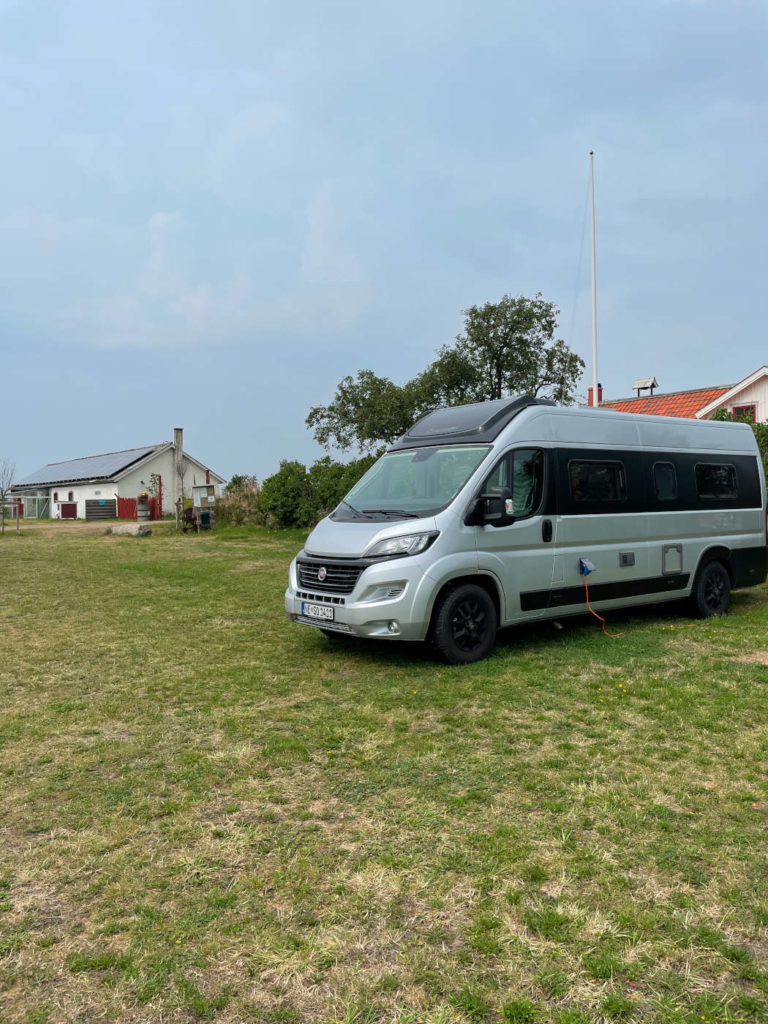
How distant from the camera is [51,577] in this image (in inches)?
563

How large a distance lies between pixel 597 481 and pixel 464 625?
2474mm

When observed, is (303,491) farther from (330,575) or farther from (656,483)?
(330,575)

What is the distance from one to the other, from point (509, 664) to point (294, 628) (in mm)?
3073

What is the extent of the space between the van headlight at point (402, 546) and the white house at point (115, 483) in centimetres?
4336

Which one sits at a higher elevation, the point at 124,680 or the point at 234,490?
the point at 234,490

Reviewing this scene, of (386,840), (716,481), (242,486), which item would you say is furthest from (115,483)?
(386,840)

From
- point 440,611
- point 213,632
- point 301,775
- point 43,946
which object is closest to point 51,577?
point 213,632

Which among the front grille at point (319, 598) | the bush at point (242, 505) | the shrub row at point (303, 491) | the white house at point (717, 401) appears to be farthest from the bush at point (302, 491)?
the front grille at point (319, 598)

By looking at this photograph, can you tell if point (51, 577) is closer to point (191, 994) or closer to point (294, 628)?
point (294, 628)

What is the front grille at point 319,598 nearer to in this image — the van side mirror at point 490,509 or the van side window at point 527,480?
the van side mirror at point 490,509

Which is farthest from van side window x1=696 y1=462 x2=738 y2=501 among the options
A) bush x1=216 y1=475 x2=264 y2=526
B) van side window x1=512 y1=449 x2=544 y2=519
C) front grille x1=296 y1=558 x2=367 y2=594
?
bush x1=216 y1=475 x2=264 y2=526

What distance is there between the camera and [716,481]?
9.52m

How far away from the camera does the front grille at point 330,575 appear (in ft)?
21.8

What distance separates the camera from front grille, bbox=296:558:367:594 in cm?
664
